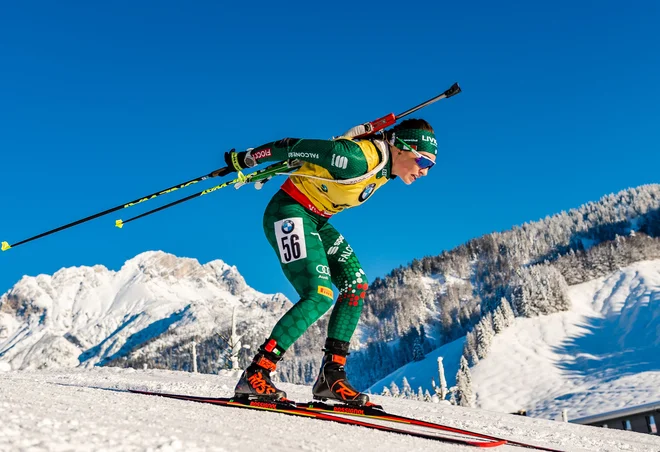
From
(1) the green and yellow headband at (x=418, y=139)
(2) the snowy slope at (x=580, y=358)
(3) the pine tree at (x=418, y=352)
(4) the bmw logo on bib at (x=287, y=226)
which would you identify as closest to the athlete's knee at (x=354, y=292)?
(4) the bmw logo on bib at (x=287, y=226)

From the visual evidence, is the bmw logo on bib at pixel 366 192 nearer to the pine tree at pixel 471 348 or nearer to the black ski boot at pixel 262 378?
the black ski boot at pixel 262 378

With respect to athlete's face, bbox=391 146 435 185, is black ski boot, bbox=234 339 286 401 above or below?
below

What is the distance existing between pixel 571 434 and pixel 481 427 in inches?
41.2

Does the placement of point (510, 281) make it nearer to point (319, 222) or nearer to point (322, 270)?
point (319, 222)

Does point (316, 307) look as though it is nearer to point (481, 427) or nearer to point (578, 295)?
point (481, 427)

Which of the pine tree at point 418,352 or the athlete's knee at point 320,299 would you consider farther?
the pine tree at point 418,352

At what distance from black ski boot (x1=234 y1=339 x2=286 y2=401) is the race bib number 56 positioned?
2.27 feet

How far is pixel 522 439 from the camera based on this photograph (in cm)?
509

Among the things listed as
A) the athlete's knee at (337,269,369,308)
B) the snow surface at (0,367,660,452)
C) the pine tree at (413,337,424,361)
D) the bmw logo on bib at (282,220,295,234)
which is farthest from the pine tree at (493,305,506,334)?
the bmw logo on bib at (282,220,295,234)

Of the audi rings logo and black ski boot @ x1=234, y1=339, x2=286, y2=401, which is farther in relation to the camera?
the audi rings logo

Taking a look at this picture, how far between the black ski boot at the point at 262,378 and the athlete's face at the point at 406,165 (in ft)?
5.73

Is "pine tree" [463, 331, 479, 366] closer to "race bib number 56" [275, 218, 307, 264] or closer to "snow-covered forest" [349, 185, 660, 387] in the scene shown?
"snow-covered forest" [349, 185, 660, 387]

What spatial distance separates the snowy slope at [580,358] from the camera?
72.4 metres

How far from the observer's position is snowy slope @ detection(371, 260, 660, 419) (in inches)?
2849
